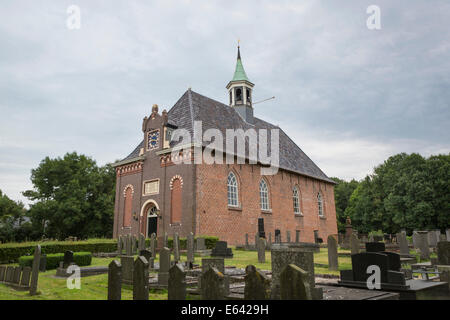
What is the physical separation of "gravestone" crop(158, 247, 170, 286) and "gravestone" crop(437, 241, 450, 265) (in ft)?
26.7

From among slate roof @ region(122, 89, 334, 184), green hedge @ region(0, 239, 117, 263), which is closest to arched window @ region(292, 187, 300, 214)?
slate roof @ region(122, 89, 334, 184)

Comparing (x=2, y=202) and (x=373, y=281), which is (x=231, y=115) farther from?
(x=2, y=202)

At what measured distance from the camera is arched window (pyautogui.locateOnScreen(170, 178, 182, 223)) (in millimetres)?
21938

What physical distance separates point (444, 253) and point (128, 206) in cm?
2110

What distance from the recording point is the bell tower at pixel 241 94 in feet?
101

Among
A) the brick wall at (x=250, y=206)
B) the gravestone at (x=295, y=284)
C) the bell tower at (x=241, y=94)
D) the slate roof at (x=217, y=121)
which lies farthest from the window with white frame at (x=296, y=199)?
the gravestone at (x=295, y=284)

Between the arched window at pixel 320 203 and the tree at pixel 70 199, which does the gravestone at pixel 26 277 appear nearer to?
the tree at pixel 70 199

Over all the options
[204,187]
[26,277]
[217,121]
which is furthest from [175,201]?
[26,277]

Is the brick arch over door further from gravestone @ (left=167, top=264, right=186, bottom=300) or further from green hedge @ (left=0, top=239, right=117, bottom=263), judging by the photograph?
gravestone @ (left=167, top=264, right=186, bottom=300)

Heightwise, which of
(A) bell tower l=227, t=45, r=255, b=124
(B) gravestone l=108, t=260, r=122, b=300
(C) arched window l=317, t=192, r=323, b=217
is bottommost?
(B) gravestone l=108, t=260, r=122, b=300

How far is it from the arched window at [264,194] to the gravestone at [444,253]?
666 inches

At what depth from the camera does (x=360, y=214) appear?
50.0m

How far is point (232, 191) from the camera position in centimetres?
2436
